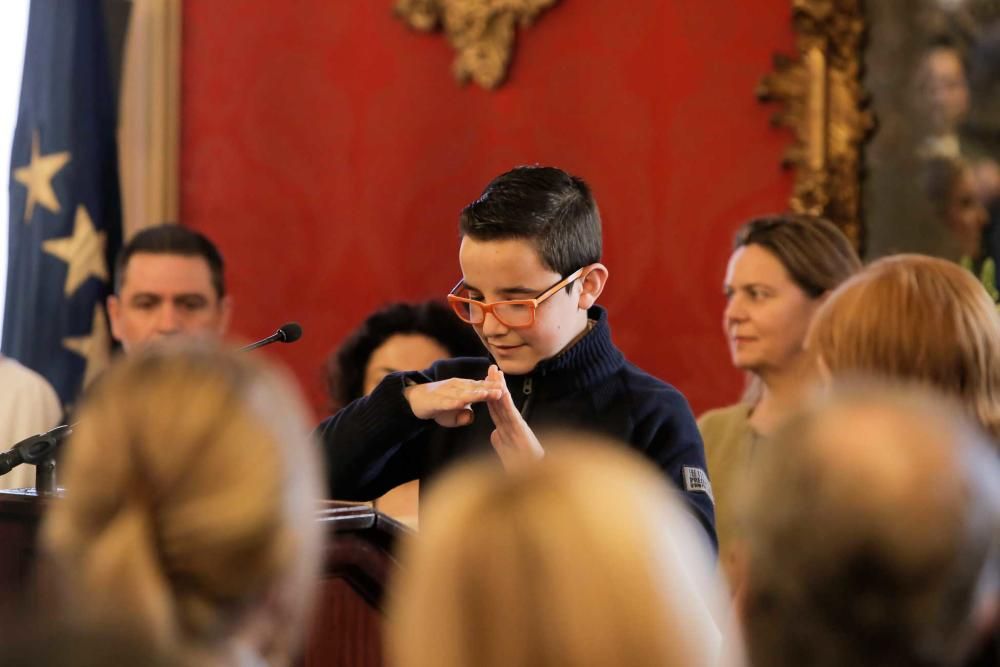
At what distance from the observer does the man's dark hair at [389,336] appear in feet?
14.1

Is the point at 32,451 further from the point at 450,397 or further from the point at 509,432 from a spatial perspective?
the point at 509,432

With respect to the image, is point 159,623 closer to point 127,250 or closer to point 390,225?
point 127,250

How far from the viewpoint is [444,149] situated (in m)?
5.15

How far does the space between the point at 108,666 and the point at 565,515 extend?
287mm

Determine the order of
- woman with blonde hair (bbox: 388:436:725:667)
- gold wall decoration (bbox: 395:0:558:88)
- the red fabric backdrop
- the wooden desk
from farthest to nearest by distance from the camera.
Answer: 1. gold wall decoration (bbox: 395:0:558:88)
2. the red fabric backdrop
3. the wooden desk
4. woman with blonde hair (bbox: 388:436:725:667)

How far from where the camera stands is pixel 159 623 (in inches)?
40.1

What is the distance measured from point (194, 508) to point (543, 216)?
1.66 m

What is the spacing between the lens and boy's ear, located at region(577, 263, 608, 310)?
2.70 meters

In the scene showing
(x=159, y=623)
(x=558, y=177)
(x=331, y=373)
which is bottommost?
(x=331, y=373)

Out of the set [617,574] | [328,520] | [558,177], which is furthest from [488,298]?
[617,574]

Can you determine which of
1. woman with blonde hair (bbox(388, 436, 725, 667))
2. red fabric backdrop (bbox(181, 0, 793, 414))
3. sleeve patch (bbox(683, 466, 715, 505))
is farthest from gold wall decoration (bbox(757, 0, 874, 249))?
woman with blonde hair (bbox(388, 436, 725, 667))

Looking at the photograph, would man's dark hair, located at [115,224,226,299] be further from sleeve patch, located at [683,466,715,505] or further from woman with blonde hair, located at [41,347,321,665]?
woman with blonde hair, located at [41,347,321,665]

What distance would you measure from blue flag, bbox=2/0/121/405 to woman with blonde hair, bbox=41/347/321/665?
411cm

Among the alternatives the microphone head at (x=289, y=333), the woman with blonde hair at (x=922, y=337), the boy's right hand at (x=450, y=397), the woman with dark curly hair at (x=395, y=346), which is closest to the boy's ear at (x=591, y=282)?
the boy's right hand at (x=450, y=397)
